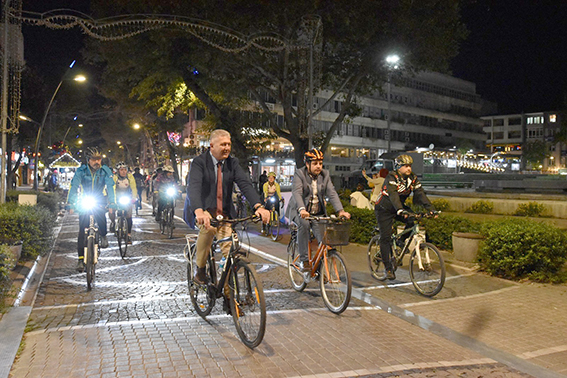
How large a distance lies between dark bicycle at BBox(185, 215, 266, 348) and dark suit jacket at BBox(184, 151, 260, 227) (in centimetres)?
32

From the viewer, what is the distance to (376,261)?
860 centimetres

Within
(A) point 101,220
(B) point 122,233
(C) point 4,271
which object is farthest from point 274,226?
(C) point 4,271

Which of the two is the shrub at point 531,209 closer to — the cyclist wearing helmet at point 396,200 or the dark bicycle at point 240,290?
the cyclist wearing helmet at point 396,200

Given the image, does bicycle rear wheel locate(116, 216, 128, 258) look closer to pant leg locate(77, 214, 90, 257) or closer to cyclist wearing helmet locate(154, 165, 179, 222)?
pant leg locate(77, 214, 90, 257)

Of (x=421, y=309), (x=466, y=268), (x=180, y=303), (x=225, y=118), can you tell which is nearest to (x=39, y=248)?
(x=180, y=303)

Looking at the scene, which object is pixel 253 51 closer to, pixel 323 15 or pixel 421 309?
pixel 323 15

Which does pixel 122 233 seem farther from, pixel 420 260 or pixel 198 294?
pixel 420 260

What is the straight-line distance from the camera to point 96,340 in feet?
17.8

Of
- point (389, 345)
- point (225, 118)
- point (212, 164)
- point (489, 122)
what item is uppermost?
point (489, 122)

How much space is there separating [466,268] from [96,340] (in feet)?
21.7

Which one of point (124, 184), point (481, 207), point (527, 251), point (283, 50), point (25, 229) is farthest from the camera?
point (283, 50)

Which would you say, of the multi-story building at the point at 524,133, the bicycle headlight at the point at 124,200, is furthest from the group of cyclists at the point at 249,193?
the multi-story building at the point at 524,133

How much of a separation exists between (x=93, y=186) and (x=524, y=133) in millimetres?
114074

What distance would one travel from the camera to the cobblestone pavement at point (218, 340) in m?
4.66
